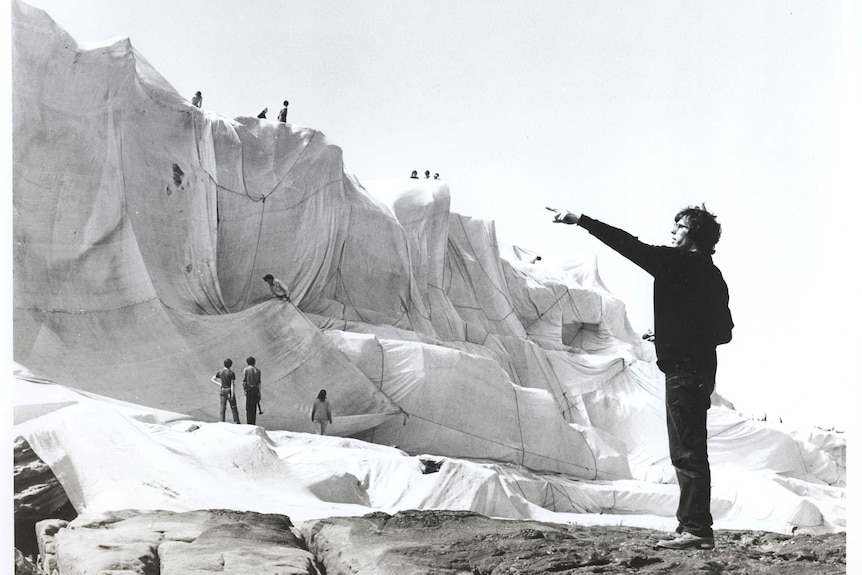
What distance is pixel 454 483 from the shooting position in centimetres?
530

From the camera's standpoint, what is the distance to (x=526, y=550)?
7.00 feet

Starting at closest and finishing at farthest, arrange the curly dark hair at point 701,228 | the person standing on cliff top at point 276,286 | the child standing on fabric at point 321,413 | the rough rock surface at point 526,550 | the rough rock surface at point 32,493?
1. the rough rock surface at point 526,550
2. the curly dark hair at point 701,228
3. the rough rock surface at point 32,493
4. the child standing on fabric at point 321,413
5. the person standing on cliff top at point 276,286

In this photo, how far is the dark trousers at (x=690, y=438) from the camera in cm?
216

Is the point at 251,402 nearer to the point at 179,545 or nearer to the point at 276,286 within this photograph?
the point at 276,286

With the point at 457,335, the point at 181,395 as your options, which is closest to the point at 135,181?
the point at 181,395

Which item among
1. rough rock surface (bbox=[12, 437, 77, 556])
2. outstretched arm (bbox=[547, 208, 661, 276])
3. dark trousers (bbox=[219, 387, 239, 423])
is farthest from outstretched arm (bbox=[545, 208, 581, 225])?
dark trousers (bbox=[219, 387, 239, 423])

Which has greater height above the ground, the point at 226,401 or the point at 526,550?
the point at 526,550

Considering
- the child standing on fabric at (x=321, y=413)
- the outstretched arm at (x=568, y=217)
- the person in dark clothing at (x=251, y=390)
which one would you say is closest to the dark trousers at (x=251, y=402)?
the person in dark clothing at (x=251, y=390)

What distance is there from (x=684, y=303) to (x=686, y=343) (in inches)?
3.6

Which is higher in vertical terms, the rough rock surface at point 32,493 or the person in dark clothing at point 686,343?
the person in dark clothing at point 686,343

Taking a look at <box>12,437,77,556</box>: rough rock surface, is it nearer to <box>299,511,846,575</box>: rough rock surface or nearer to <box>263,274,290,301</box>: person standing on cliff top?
<box>299,511,846,575</box>: rough rock surface

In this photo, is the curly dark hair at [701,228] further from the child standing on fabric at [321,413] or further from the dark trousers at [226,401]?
the child standing on fabric at [321,413]

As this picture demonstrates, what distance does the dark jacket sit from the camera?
2.21 m

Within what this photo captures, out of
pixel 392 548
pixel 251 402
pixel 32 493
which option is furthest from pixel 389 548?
pixel 251 402
